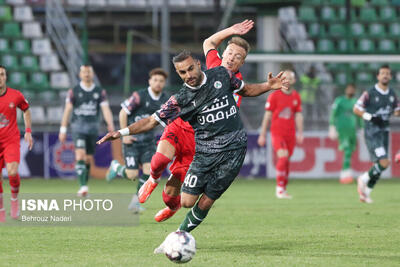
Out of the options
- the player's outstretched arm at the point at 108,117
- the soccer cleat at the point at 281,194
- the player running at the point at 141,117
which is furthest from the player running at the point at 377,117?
the player's outstretched arm at the point at 108,117

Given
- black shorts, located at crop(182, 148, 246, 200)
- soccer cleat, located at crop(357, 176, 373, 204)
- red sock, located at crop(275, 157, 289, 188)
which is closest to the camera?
black shorts, located at crop(182, 148, 246, 200)

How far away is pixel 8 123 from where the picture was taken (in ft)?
35.2

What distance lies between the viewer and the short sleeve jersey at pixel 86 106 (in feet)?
47.4

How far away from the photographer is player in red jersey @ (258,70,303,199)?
1509 centimetres

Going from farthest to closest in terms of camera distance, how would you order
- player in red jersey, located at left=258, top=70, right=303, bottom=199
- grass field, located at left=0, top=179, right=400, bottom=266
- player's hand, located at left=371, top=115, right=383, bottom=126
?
player in red jersey, located at left=258, top=70, right=303, bottom=199
player's hand, located at left=371, top=115, right=383, bottom=126
grass field, located at left=0, top=179, right=400, bottom=266

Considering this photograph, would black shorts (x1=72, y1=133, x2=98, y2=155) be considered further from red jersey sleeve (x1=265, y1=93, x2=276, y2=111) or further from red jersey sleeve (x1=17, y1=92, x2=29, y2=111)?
red jersey sleeve (x1=17, y1=92, x2=29, y2=111)

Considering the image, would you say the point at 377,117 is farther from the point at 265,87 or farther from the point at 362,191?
the point at 265,87

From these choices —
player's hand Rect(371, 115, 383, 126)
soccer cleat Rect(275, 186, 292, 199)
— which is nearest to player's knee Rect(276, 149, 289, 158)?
soccer cleat Rect(275, 186, 292, 199)

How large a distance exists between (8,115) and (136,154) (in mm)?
2324

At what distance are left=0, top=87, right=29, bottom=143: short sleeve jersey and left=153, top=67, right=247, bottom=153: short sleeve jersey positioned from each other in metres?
3.79

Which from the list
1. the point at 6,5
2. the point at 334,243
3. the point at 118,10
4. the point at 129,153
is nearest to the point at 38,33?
the point at 6,5

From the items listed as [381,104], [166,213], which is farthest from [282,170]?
[166,213]

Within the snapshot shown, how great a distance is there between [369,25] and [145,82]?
765 cm

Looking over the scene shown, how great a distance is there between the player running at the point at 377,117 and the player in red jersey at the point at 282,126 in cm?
169
